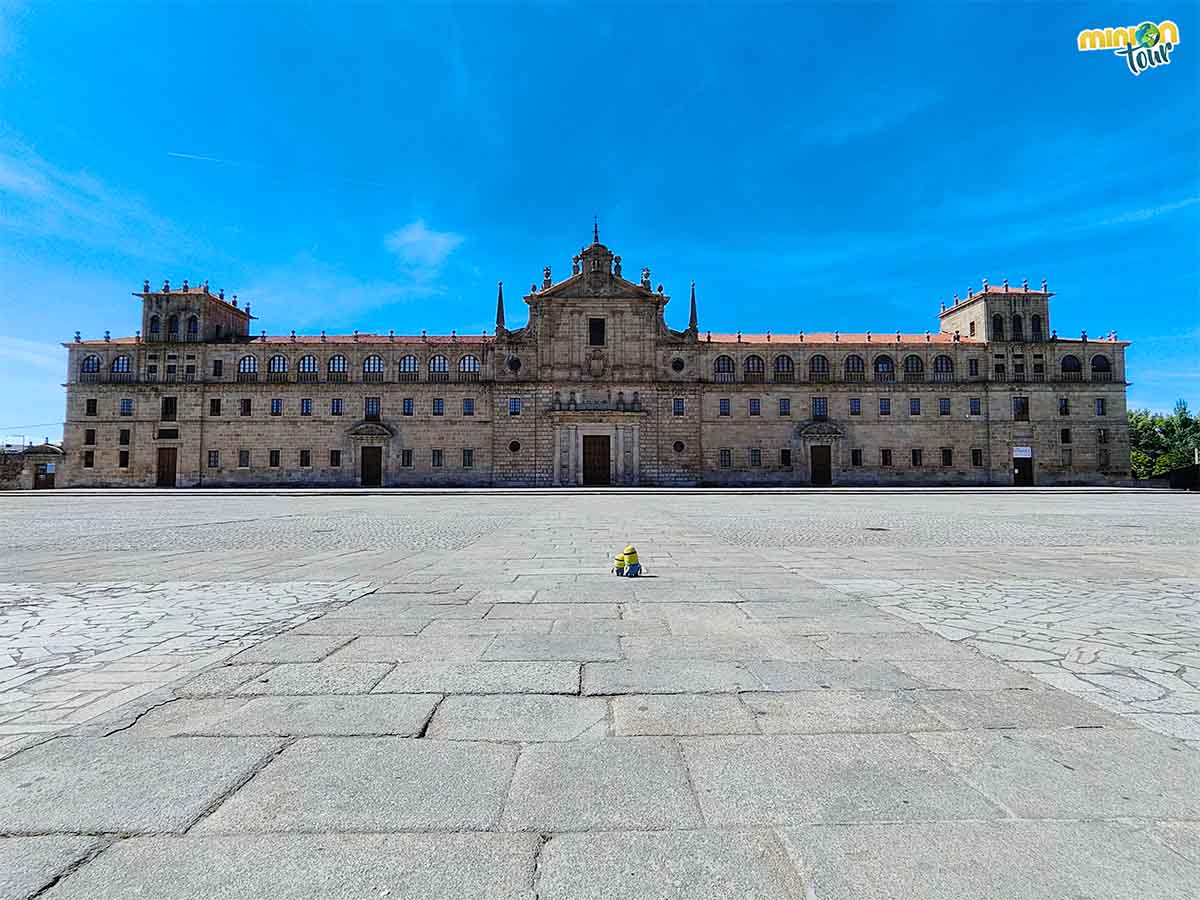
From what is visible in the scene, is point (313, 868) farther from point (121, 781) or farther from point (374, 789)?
point (121, 781)

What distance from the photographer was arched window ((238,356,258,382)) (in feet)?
159

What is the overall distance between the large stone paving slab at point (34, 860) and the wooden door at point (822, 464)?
49.0 m

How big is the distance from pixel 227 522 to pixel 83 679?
42.5 ft

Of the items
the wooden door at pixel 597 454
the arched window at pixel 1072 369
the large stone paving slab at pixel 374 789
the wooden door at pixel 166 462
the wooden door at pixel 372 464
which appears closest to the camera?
the large stone paving slab at pixel 374 789

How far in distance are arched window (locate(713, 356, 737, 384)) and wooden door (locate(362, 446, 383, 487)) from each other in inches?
982

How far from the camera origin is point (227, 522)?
1513 centimetres

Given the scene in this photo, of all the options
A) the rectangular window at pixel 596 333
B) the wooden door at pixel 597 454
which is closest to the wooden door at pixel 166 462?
the wooden door at pixel 597 454

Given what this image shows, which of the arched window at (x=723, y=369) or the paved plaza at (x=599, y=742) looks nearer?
the paved plaza at (x=599, y=742)

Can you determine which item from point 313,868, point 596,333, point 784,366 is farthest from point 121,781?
point 784,366

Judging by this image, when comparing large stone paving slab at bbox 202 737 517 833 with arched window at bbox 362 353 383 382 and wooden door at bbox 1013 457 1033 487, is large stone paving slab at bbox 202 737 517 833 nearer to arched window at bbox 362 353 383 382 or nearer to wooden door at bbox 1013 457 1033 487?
arched window at bbox 362 353 383 382

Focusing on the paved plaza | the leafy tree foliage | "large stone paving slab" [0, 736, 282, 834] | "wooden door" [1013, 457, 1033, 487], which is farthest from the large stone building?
"large stone paving slab" [0, 736, 282, 834]

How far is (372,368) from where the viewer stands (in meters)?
48.6

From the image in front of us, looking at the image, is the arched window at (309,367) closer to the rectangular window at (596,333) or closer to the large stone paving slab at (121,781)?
the rectangular window at (596,333)

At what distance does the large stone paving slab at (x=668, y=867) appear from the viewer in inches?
68.2
